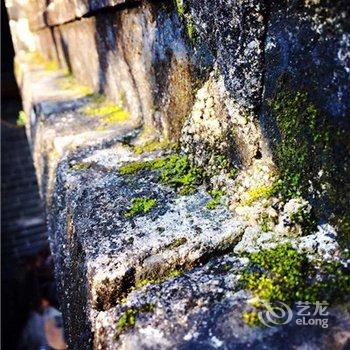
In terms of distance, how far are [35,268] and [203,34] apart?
498 centimetres

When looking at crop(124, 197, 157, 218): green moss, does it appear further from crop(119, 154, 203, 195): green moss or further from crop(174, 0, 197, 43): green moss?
crop(174, 0, 197, 43): green moss

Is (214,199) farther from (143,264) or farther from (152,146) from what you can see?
(152,146)

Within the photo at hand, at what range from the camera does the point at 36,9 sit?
398 centimetres

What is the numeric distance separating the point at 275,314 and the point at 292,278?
93mm

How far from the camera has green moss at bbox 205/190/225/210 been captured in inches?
44.2

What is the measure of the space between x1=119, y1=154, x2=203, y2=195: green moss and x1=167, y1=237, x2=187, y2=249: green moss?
0.23 meters

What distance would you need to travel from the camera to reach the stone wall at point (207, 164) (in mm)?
818

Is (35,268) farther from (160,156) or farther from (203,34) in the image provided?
(203,34)

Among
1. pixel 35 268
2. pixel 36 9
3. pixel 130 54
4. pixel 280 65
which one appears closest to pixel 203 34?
pixel 280 65

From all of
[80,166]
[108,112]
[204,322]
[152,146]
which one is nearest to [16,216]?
[108,112]

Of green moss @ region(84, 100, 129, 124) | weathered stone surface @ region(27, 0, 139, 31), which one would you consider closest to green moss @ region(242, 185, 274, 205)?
weathered stone surface @ region(27, 0, 139, 31)

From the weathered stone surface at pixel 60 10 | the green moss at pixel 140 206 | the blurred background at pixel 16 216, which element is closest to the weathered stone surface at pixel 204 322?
the green moss at pixel 140 206
